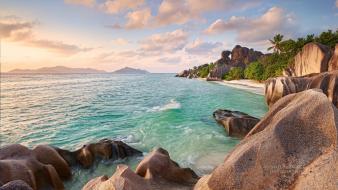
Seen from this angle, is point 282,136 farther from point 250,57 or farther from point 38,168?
point 250,57

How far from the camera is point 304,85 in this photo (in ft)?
75.4

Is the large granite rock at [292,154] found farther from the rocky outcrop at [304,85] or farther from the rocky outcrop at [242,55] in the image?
the rocky outcrop at [242,55]

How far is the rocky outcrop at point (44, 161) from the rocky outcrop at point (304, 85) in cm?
1764

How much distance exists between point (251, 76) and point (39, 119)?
206 feet

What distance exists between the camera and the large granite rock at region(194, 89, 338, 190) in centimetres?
430

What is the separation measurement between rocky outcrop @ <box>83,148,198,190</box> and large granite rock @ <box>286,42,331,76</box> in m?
29.7

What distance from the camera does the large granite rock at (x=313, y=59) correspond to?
30.5 m

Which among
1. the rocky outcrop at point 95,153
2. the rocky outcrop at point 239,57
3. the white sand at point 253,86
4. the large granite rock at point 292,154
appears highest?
the rocky outcrop at point 239,57

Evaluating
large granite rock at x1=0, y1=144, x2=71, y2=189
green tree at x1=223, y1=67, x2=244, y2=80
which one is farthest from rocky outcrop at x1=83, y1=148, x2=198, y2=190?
green tree at x1=223, y1=67, x2=244, y2=80

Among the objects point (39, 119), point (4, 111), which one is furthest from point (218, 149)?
point (4, 111)

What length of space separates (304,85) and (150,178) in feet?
69.2

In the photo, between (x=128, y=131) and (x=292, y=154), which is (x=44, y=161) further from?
(x=128, y=131)

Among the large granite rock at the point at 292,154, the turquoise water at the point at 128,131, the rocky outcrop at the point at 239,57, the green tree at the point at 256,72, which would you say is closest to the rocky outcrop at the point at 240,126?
A: the turquoise water at the point at 128,131

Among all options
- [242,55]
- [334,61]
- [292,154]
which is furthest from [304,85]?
[242,55]
